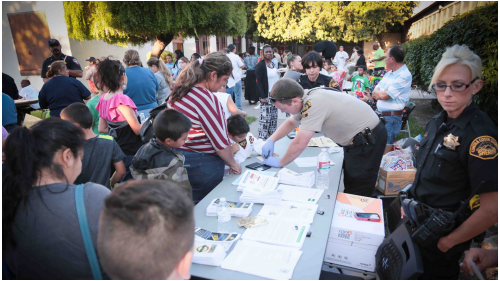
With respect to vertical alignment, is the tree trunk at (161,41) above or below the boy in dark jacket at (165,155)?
above

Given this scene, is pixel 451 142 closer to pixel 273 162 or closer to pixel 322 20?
pixel 273 162

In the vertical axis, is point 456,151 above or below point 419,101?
above

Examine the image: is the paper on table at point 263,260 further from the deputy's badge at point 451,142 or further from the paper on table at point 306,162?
the paper on table at point 306,162

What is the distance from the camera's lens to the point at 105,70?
2834 mm

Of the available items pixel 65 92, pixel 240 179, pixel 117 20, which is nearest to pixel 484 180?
pixel 240 179

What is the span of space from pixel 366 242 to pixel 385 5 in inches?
889

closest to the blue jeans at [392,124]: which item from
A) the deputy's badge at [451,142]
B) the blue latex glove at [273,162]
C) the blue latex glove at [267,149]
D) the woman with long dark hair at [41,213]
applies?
the blue latex glove at [267,149]

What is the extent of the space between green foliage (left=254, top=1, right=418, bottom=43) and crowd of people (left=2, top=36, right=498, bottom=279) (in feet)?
71.7

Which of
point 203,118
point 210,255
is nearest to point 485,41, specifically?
point 203,118

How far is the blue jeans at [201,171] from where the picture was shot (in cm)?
239

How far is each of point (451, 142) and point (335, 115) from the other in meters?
1.05

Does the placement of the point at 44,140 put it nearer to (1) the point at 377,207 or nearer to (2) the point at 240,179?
(2) the point at 240,179

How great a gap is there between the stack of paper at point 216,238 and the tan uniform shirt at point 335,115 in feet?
3.85

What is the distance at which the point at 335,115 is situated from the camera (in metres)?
2.54
